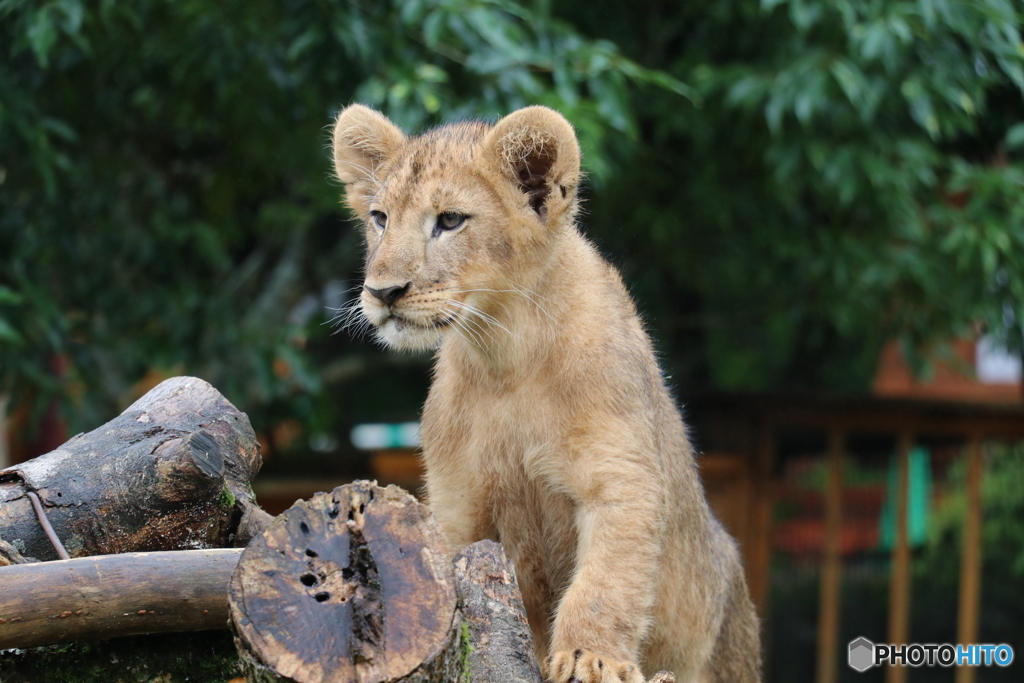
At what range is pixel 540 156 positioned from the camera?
13.8ft

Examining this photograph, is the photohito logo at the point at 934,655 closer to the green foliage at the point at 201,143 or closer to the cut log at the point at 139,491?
the green foliage at the point at 201,143

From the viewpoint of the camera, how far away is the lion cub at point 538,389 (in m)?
3.94

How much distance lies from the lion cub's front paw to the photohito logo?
463 centimetres

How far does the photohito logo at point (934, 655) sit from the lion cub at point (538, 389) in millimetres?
4113

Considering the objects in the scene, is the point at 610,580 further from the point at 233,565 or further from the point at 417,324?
the point at 233,565

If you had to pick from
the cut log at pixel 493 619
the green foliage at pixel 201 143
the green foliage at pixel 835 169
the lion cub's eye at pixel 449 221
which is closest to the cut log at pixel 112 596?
the cut log at pixel 493 619

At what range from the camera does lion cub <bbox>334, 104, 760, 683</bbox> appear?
3938 millimetres

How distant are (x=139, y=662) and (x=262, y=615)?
36.9 inches

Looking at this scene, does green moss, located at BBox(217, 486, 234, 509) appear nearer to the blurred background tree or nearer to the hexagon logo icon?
the blurred background tree

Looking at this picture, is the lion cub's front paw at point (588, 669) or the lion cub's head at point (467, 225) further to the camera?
the lion cub's head at point (467, 225)

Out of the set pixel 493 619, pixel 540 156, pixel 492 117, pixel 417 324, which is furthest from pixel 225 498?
pixel 492 117

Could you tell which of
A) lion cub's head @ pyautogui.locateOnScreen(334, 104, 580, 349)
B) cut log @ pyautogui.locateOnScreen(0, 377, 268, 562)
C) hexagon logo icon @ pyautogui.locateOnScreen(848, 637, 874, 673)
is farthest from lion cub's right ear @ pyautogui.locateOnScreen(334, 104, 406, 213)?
hexagon logo icon @ pyautogui.locateOnScreen(848, 637, 874, 673)

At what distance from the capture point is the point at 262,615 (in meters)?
2.64

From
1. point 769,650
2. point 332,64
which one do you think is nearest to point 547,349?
point 332,64
